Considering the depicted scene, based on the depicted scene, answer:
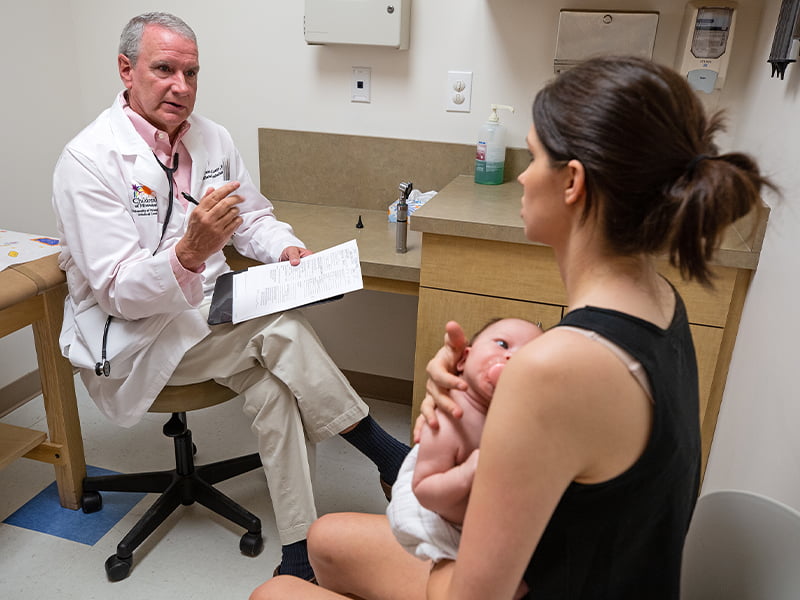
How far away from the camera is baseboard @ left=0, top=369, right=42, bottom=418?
2.41 metres

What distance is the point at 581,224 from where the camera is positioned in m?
0.75

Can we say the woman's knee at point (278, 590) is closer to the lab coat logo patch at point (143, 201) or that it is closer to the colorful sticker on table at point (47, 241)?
the lab coat logo patch at point (143, 201)

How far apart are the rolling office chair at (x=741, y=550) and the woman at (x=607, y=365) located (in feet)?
0.33

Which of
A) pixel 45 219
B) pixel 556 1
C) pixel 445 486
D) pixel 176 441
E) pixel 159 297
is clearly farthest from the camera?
pixel 45 219

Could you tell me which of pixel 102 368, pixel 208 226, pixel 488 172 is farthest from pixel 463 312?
pixel 102 368

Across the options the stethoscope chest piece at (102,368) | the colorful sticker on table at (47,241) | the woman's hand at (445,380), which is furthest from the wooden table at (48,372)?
the woman's hand at (445,380)

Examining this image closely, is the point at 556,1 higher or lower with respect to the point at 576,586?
higher

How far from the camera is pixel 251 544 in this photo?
183 cm

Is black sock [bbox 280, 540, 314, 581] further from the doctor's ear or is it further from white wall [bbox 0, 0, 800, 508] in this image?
the doctor's ear

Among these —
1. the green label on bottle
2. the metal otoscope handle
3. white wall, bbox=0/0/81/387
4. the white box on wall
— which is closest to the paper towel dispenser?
the green label on bottle

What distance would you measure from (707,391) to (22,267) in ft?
5.88

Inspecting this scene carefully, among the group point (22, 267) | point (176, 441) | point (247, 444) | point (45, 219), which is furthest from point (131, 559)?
point (45, 219)

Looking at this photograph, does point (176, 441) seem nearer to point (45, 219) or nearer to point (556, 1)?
point (45, 219)

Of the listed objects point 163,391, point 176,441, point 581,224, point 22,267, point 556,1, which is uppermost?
point 556,1
